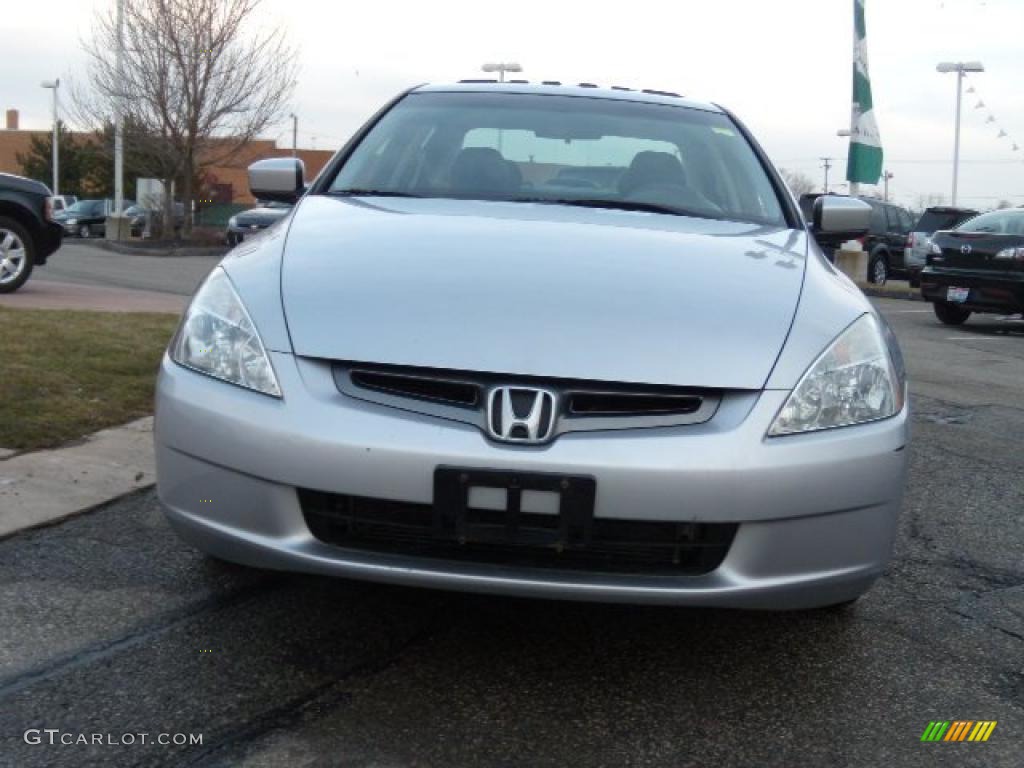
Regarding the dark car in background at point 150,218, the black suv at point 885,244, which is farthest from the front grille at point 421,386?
the dark car in background at point 150,218

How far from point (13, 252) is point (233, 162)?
31.6 m

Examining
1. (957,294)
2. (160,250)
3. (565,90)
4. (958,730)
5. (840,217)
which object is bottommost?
(160,250)

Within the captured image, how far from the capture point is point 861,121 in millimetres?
23172

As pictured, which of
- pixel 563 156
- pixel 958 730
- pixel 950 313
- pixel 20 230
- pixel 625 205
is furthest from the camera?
pixel 950 313

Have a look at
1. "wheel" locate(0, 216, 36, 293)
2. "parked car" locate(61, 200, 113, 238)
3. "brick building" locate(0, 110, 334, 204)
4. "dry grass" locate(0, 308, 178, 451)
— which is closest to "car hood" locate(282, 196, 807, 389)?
"dry grass" locate(0, 308, 178, 451)

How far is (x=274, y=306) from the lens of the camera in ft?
9.74

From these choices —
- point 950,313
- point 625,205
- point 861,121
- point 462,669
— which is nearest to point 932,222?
point 861,121

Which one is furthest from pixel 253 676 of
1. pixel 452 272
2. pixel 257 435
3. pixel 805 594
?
pixel 805 594

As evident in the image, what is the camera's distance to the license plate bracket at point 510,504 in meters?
2.59

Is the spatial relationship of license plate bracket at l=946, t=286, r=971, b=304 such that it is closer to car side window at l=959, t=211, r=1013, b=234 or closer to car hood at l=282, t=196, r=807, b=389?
car side window at l=959, t=211, r=1013, b=234

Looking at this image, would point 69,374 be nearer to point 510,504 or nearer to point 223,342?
point 223,342

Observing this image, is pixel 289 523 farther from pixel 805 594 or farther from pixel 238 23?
pixel 238 23

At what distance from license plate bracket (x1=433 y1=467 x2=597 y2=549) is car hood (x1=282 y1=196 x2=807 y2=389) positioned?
25cm

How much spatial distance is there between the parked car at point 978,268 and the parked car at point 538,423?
1144 centimetres
